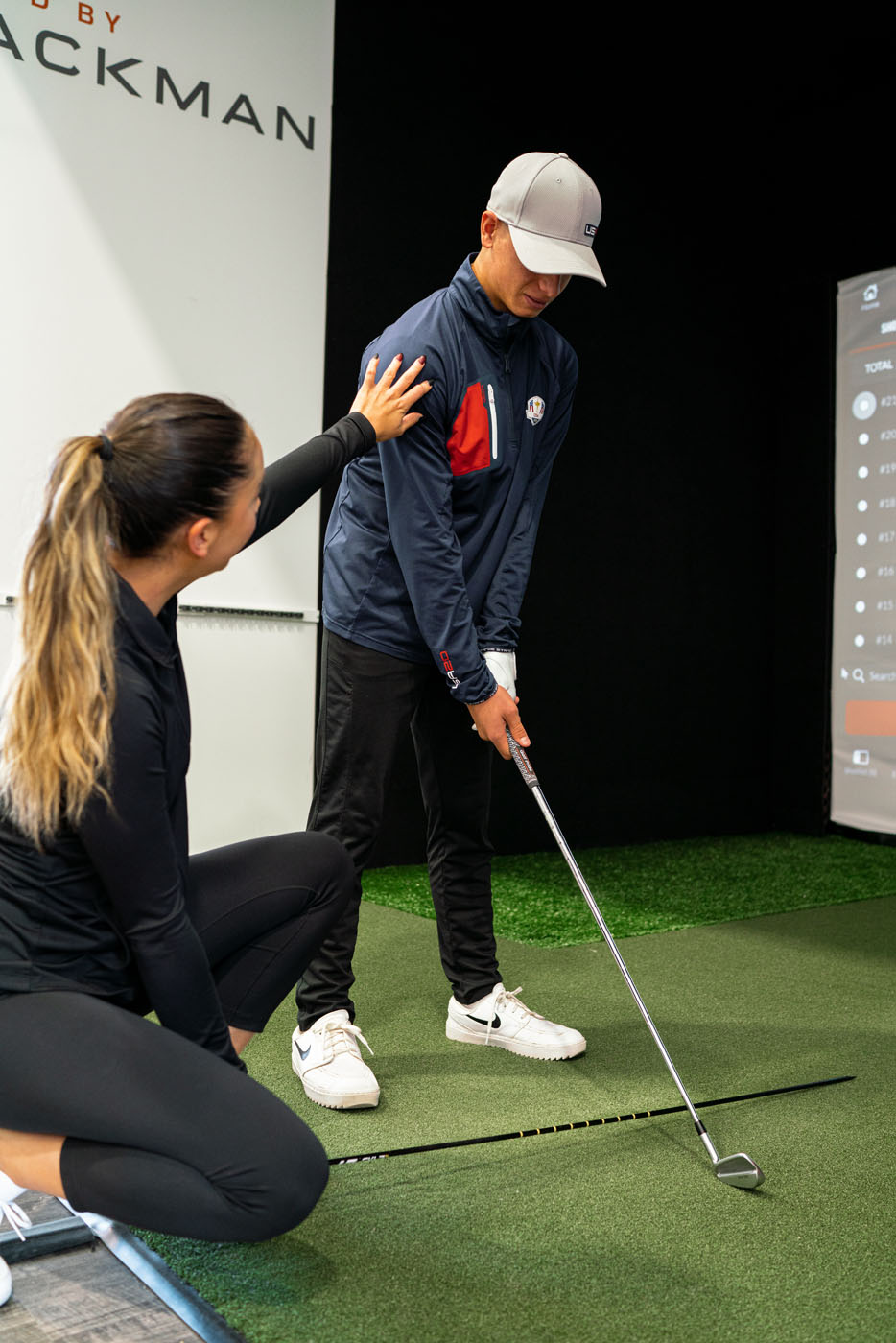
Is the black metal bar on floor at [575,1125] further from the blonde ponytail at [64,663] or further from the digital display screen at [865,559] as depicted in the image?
the digital display screen at [865,559]

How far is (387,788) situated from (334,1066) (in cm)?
47

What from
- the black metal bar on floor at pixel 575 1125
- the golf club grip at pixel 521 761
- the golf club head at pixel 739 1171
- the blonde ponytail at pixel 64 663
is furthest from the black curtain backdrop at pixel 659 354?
the blonde ponytail at pixel 64 663

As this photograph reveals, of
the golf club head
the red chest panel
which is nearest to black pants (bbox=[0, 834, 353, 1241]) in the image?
the golf club head

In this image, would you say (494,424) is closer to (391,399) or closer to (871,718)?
(391,399)

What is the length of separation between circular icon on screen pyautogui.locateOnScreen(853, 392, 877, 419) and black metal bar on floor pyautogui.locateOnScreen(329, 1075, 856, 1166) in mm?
3296

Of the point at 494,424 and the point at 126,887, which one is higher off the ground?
the point at 494,424

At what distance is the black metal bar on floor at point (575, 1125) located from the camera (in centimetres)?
160

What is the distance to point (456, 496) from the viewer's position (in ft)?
7.01

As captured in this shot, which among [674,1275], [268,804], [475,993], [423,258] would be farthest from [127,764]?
[423,258]

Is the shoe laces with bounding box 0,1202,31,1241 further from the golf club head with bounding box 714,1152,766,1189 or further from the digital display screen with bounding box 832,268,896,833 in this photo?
the digital display screen with bounding box 832,268,896,833

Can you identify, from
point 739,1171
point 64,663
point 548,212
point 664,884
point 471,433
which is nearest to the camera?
point 64,663

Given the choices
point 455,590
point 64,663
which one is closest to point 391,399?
point 455,590

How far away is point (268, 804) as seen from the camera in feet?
12.3

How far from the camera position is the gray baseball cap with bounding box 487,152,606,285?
195 cm
